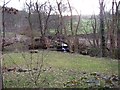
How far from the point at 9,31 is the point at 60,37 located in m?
0.87

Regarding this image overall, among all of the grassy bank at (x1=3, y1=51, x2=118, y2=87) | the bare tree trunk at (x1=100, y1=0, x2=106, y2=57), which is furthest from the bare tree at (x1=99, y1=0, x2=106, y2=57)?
the grassy bank at (x1=3, y1=51, x2=118, y2=87)

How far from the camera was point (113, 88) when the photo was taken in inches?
94.3

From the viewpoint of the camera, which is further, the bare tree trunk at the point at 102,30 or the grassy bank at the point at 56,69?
the bare tree trunk at the point at 102,30

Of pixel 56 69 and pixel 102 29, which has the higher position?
pixel 102 29

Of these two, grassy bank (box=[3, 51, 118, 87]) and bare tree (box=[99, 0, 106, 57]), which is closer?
grassy bank (box=[3, 51, 118, 87])

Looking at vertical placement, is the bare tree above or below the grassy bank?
above

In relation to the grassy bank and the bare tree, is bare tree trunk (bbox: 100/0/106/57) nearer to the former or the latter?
the bare tree

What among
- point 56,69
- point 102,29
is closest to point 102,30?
point 102,29

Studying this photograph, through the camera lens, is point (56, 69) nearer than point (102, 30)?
Yes

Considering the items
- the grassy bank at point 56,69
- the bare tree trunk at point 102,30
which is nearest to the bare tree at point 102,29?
the bare tree trunk at point 102,30

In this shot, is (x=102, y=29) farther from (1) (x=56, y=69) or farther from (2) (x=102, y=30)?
(1) (x=56, y=69)

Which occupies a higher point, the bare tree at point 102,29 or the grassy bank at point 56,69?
the bare tree at point 102,29

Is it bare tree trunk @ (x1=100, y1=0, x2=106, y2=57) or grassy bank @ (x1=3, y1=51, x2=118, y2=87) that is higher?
bare tree trunk @ (x1=100, y1=0, x2=106, y2=57)

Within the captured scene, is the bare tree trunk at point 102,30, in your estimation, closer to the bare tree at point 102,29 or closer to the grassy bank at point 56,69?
the bare tree at point 102,29
